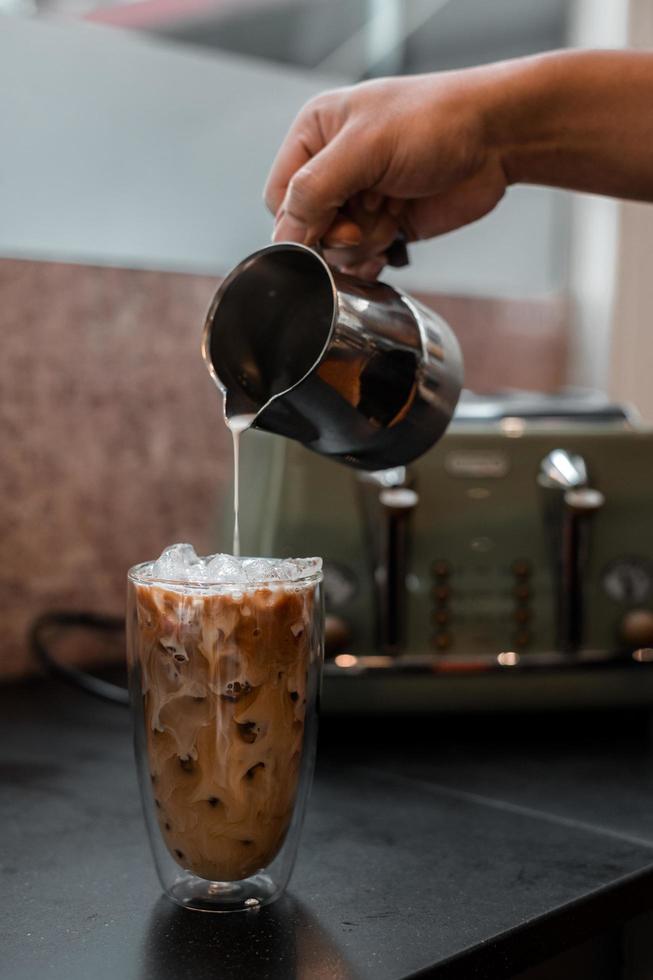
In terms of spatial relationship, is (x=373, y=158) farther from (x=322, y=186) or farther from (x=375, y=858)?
(x=375, y=858)

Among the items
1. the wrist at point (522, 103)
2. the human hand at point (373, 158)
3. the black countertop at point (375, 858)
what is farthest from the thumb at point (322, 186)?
the black countertop at point (375, 858)

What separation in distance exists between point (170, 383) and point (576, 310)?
88 centimetres

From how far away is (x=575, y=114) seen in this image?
958mm

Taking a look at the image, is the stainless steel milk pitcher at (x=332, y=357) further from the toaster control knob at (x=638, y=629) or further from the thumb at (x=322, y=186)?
the toaster control knob at (x=638, y=629)

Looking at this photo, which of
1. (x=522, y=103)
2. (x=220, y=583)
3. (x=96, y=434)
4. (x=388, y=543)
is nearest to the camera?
(x=220, y=583)

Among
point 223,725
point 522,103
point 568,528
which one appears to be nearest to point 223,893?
point 223,725

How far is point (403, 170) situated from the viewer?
911 mm

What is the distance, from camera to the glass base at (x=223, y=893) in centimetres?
72

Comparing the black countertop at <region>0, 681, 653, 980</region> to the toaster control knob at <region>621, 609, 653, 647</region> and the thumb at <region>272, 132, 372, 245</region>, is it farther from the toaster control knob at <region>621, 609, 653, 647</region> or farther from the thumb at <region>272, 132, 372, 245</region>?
the thumb at <region>272, 132, 372, 245</region>

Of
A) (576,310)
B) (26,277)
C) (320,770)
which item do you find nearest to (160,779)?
(320,770)

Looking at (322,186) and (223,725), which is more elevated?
(322,186)

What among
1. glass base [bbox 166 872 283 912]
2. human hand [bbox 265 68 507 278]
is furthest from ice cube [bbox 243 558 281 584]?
human hand [bbox 265 68 507 278]

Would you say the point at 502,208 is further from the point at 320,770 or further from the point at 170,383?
the point at 320,770

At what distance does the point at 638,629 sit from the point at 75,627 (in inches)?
27.3
